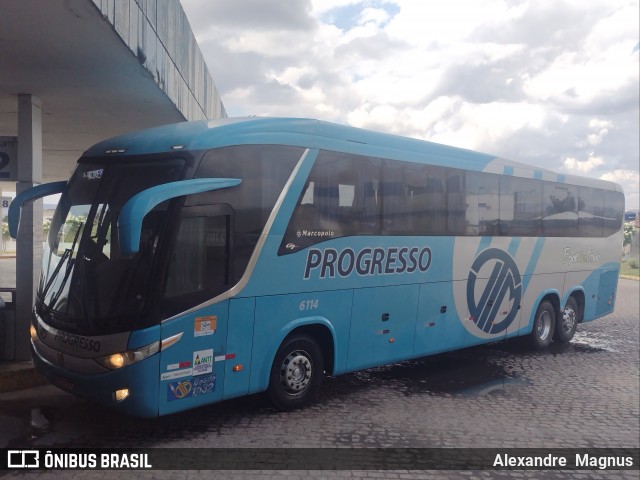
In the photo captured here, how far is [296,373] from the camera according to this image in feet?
22.4

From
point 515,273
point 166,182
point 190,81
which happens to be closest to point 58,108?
point 190,81

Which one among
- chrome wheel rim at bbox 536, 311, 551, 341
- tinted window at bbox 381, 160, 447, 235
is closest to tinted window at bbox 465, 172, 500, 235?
tinted window at bbox 381, 160, 447, 235

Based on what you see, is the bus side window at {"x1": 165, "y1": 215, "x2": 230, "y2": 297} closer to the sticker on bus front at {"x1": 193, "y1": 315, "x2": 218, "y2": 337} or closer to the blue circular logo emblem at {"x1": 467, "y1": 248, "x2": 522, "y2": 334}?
the sticker on bus front at {"x1": 193, "y1": 315, "x2": 218, "y2": 337}

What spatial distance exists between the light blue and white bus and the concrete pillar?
137 cm

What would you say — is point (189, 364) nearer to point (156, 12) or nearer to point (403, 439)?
point (403, 439)

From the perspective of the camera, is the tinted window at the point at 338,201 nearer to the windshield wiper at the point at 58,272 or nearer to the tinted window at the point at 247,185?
the tinted window at the point at 247,185

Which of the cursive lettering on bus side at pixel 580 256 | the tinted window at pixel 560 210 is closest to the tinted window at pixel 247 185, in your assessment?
the tinted window at pixel 560 210

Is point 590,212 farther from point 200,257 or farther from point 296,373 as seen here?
point 200,257

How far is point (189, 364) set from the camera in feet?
18.7

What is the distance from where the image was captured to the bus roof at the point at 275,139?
6.02 metres

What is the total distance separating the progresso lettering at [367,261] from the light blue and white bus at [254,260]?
0.02 metres

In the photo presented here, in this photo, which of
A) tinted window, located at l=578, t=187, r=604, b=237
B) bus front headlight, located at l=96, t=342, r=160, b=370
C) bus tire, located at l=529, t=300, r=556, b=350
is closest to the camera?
bus front headlight, located at l=96, t=342, r=160, b=370

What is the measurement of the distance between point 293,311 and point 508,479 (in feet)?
9.35

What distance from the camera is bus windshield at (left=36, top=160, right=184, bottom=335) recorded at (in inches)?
214
